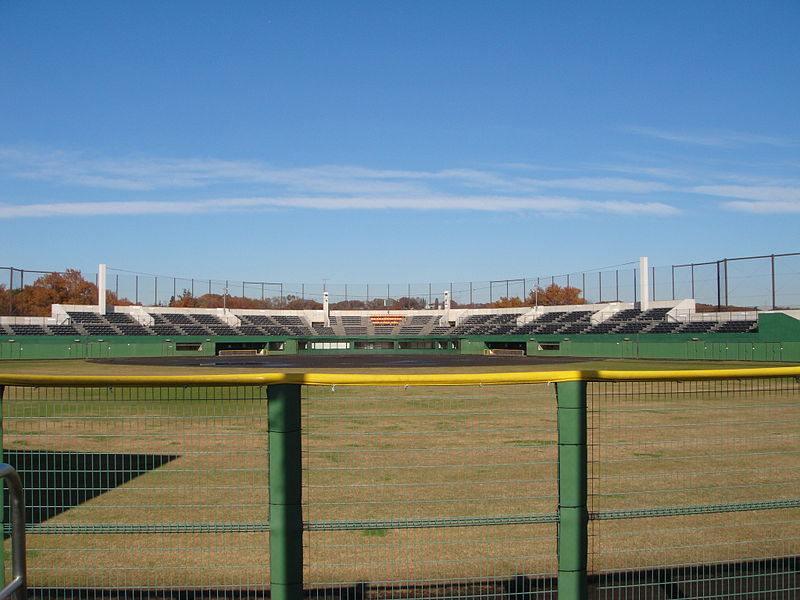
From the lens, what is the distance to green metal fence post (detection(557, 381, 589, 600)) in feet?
13.5

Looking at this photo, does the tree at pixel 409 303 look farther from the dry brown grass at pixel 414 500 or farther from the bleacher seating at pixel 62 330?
the dry brown grass at pixel 414 500

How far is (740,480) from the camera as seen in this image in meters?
9.52

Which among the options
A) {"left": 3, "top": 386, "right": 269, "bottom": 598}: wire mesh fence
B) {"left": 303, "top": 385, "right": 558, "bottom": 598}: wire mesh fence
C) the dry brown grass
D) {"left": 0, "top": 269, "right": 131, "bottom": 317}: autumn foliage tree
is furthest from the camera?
{"left": 0, "top": 269, "right": 131, "bottom": 317}: autumn foliage tree

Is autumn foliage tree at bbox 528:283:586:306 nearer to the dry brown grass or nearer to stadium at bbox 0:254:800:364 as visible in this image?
stadium at bbox 0:254:800:364

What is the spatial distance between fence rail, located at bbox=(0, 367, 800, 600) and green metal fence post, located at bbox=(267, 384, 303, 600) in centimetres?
1

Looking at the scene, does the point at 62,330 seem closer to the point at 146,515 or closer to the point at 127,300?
the point at 127,300

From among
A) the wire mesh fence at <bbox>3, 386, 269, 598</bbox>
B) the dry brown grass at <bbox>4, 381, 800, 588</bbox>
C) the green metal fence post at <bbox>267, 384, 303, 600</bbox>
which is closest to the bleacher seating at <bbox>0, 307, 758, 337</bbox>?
the dry brown grass at <bbox>4, 381, 800, 588</bbox>

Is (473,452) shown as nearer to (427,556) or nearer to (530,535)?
(530,535)

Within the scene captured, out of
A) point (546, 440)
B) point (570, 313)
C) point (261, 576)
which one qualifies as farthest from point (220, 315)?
point (261, 576)

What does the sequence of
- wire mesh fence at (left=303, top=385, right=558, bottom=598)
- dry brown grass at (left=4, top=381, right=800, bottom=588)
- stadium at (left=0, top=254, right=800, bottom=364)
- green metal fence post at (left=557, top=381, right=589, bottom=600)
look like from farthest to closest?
1. stadium at (left=0, top=254, right=800, bottom=364)
2. dry brown grass at (left=4, top=381, right=800, bottom=588)
3. wire mesh fence at (left=303, top=385, right=558, bottom=598)
4. green metal fence post at (left=557, top=381, right=589, bottom=600)

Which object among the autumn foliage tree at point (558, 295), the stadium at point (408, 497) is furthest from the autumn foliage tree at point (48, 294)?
the stadium at point (408, 497)

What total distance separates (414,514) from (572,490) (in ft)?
12.2

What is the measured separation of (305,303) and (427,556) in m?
143

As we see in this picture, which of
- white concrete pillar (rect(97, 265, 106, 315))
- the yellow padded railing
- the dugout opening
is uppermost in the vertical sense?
white concrete pillar (rect(97, 265, 106, 315))
